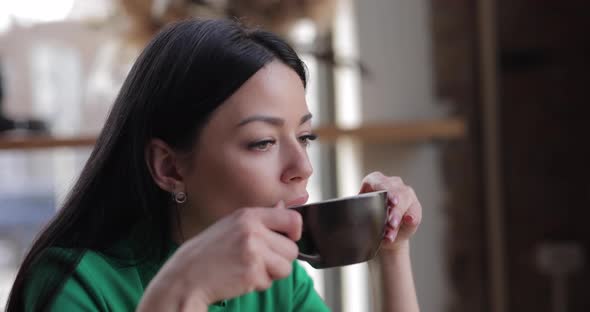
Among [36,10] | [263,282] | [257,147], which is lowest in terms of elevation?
[263,282]

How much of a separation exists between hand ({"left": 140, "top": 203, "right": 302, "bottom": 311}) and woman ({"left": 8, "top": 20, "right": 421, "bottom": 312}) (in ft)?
0.08

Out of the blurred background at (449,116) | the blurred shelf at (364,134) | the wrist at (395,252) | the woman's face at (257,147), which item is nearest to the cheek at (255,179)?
the woman's face at (257,147)

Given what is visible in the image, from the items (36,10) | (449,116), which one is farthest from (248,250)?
(36,10)

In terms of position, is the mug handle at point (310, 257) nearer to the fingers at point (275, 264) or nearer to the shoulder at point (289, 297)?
the fingers at point (275, 264)

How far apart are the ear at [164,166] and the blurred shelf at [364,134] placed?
0.98 metres

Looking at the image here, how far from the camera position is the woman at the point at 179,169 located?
73 cm

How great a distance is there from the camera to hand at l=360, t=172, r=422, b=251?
81cm

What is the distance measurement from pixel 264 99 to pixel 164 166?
0.47 ft

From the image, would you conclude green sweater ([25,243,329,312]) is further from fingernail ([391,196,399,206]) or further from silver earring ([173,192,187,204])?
fingernail ([391,196,399,206])

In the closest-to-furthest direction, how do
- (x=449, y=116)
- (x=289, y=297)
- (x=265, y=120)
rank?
(x=265, y=120) → (x=289, y=297) → (x=449, y=116)

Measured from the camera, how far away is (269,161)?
730mm

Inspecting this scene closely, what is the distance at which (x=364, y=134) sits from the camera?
6.05 feet

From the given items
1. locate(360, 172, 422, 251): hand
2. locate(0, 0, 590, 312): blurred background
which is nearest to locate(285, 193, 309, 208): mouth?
locate(360, 172, 422, 251): hand

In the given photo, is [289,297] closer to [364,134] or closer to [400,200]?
[400,200]
